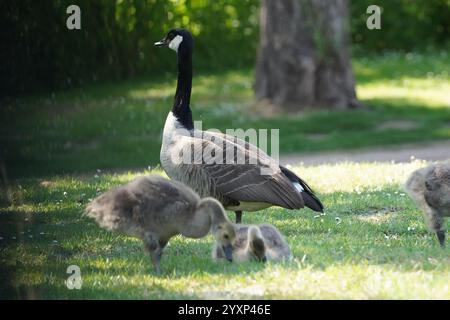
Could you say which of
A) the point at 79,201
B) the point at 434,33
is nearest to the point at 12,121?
the point at 79,201

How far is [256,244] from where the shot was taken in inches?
265

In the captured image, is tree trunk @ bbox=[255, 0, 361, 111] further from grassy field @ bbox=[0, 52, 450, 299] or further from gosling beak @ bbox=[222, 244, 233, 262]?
gosling beak @ bbox=[222, 244, 233, 262]

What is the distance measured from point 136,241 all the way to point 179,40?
2308 mm

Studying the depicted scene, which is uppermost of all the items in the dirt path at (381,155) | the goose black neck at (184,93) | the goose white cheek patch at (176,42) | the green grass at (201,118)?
the goose white cheek patch at (176,42)

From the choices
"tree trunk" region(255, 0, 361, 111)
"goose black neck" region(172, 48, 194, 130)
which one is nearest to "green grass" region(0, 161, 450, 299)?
"goose black neck" region(172, 48, 194, 130)

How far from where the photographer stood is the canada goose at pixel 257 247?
22.2ft

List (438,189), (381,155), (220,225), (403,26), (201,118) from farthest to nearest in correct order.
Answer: (403,26) → (201,118) → (381,155) → (438,189) → (220,225)

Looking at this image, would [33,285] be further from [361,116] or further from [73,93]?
[361,116]

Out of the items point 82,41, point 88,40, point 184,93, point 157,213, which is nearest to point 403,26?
point 184,93

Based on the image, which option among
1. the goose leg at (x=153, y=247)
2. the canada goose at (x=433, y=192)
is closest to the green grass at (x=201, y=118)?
the goose leg at (x=153, y=247)

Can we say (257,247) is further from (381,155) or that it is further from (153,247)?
(381,155)

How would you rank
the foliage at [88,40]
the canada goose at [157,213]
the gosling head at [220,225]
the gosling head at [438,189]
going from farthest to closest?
the foliage at [88,40]
the gosling head at [438,189]
the gosling head at [220,225]
the canada goose at [157,213]

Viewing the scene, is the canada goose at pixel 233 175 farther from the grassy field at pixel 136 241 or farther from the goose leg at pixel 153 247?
the goose leg at pixel 153 247

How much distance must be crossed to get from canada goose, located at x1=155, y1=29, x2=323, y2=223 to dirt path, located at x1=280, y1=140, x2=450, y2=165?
6.30 meters
